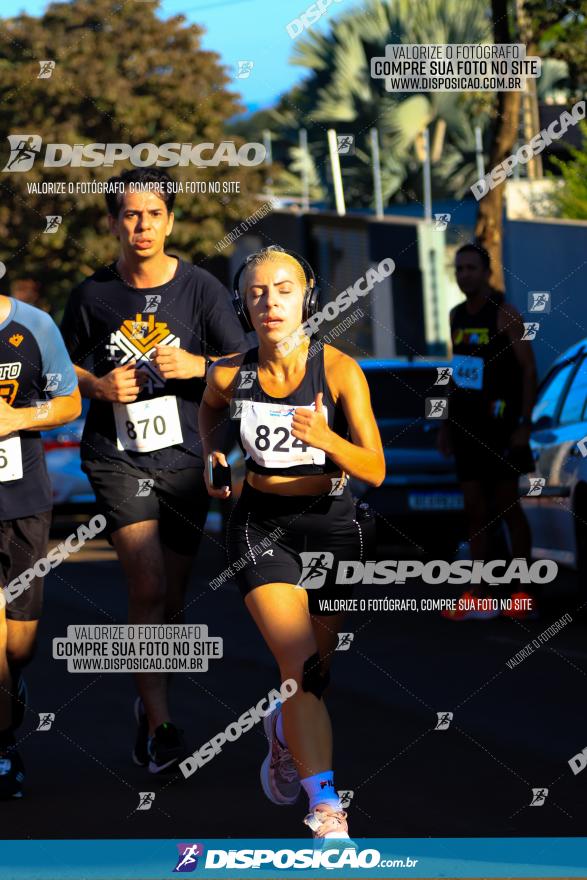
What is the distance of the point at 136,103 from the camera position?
32.6 meters

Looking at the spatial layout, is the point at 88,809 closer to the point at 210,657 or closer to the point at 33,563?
the point at 33,563

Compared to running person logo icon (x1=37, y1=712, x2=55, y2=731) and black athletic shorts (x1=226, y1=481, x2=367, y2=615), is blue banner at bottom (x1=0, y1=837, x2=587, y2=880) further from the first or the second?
running person logo icon (x1=37, y1=712, x2=55, y2=731)

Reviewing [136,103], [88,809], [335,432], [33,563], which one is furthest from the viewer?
[136,103]

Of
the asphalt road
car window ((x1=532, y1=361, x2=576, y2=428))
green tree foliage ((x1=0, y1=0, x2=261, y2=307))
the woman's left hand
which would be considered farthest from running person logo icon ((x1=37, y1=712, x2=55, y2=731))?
green tree foliage ((x1=0, y1=0, x2=261, y2=307))

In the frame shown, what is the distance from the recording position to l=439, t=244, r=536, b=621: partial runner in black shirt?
1148 cm

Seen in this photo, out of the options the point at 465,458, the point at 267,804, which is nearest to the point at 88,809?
the point at 267,804

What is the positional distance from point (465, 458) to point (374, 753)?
4.18 m

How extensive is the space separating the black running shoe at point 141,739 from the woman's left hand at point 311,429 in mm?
2187

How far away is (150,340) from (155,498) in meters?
0.63

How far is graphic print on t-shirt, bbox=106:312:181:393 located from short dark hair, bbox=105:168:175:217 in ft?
1.50

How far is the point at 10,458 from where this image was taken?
23.2 feet

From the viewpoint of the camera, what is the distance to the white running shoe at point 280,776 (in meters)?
6.25

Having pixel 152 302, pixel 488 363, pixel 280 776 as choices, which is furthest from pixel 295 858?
pixel 488 363

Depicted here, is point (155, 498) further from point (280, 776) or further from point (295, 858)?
point (295, 858)
